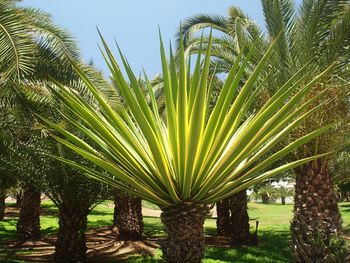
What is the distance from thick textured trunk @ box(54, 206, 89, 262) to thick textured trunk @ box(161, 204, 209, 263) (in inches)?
218

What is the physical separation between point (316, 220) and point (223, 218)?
789 cm

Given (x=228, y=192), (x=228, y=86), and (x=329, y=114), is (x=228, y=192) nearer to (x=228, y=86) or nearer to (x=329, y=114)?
(x=228, y=86)

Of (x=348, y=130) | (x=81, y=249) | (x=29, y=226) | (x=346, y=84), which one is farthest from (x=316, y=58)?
(x=29, y=226)

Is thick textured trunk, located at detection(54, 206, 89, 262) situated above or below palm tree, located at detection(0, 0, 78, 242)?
below

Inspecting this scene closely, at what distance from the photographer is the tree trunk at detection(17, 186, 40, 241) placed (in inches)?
483

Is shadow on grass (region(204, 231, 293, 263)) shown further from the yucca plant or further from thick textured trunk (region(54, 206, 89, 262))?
the yucca plant

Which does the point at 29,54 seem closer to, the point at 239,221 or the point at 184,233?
the point at 184,233

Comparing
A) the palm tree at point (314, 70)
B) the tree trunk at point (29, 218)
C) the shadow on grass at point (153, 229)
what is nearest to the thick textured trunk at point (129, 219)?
the shadow on grass at point (153, 229)

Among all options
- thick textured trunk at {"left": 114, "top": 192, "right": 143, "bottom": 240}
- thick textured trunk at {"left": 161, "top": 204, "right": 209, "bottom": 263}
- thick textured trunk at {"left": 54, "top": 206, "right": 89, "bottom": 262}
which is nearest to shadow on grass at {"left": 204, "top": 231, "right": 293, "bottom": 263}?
thick textured trunk at {"left": 114, "top": 192, "right": 143, "bottom": 240}

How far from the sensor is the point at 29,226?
12.3 meters

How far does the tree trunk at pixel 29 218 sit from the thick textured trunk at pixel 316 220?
8.94 m

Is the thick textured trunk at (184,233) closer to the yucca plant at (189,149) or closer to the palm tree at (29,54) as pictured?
the yucca plant at (189,149)

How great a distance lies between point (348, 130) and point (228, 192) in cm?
371

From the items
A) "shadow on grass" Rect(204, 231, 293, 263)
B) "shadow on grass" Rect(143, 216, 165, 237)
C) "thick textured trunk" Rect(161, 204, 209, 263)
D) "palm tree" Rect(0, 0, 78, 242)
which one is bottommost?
"shadow on grass" Rect(204, 231, 293, 263)
